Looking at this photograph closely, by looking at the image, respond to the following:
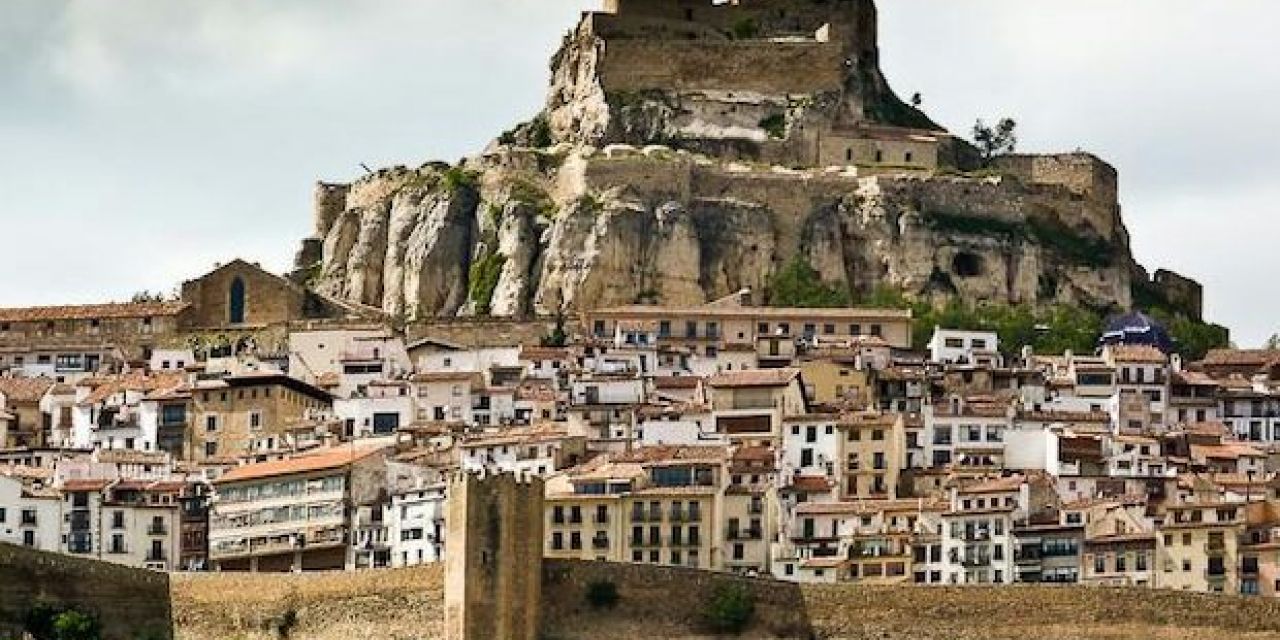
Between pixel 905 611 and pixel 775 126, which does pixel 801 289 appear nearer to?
pixel 775 126

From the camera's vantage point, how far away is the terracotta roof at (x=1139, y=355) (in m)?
86.7

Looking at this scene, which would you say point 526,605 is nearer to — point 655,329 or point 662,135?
point 655,329

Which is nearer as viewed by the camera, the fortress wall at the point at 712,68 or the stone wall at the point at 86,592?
the stone wall at the point at 86,592

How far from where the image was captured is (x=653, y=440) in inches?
3157

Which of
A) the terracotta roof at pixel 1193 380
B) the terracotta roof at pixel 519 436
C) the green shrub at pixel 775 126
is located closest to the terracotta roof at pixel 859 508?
the terracotta roof at pixel 519 436

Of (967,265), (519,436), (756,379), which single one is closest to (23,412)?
(519,436)

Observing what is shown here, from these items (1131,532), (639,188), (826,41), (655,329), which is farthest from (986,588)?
(826,41)

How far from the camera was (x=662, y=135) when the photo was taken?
101000mm

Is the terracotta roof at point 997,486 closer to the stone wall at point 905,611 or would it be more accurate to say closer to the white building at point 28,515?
the stone wall at point 905,611

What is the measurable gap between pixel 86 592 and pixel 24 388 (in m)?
22.9

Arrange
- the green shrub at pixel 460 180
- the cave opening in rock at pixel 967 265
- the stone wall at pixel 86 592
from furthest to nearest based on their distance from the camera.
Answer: the green shrub at pixel 460 180, the cave opening in rock at pixel 967 265, the stone wall at pixel 86 592

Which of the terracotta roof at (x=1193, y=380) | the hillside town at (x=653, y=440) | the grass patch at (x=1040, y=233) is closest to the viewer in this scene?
the hillside town at (x=653, y=440)

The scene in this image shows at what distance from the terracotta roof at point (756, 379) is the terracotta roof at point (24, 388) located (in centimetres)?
1768

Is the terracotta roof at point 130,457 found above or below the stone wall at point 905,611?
above
